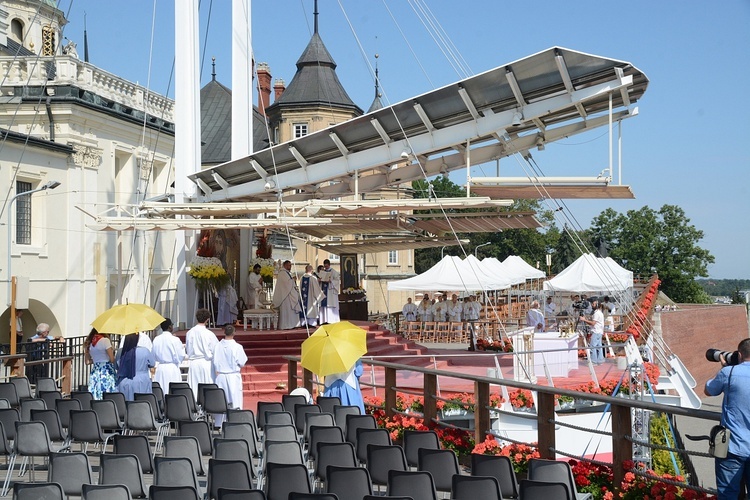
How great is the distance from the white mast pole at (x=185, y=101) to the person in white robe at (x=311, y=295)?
3.23m

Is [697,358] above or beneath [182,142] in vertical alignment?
beneath

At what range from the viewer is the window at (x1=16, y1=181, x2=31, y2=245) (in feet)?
111

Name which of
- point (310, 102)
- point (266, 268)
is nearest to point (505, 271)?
point (266, 268)

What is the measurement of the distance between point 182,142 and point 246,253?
452 cm

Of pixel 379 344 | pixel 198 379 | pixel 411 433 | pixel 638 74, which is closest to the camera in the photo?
pixel 411 433

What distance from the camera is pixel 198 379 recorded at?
1758cm

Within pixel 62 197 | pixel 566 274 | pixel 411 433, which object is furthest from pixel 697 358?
pixel 411 433

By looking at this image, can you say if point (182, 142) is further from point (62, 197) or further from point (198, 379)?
point (198, 379)

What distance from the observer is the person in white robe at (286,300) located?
27375 millimetres

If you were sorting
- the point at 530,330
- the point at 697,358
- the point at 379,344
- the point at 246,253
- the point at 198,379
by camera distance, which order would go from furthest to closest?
the point at 697,358
the point at 246,253
the point at 379,344
the point at 530,330
the point at 198,379

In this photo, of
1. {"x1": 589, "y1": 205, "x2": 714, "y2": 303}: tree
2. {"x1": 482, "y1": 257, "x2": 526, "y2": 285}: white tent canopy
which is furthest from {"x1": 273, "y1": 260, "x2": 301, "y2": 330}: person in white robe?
{"x1": 589, "y1": 205, "x2": 714, "y2": 303}: tree

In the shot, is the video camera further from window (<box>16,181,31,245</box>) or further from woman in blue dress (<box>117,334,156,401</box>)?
window (<box>16,181,31,245</box>)

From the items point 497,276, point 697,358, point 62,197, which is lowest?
point 697,358

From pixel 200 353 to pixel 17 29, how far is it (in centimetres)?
4950
